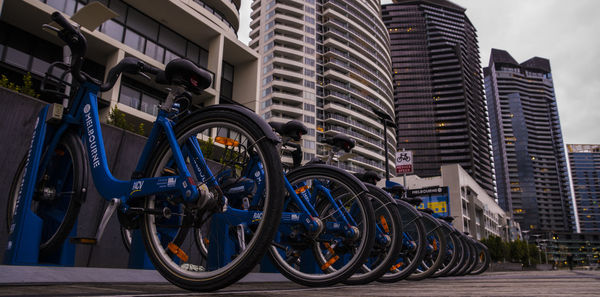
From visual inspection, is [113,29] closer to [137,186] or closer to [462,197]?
[137,186]

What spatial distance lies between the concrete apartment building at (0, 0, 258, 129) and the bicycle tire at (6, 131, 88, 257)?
15815 mm

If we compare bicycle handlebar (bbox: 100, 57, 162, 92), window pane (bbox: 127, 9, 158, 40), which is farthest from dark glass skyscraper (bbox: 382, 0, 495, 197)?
bicycle handlebar (bbox: 100, 57, 162, 92)

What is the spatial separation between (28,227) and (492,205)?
308ft

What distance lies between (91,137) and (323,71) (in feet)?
260

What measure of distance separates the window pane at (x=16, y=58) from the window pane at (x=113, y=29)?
397cm

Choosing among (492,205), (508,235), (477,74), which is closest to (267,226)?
(492,205)

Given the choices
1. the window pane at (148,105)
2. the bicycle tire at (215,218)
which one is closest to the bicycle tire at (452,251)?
the bicycle tire at (215,218)

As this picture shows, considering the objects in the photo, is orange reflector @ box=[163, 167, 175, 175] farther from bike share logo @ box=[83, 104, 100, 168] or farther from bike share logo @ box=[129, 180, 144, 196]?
bike share logo @ box=[83, 104, 100, 168]

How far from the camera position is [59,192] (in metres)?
3.19

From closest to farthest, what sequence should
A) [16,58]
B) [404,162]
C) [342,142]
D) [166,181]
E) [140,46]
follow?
[166,181] → [342,142] → [16,58] → [404,162] → [140,46]

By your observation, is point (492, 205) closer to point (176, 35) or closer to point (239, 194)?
point (176, 35)

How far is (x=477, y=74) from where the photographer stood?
174 meters

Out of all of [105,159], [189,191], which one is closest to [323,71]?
[105,159]

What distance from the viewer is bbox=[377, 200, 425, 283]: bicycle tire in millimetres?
5777
